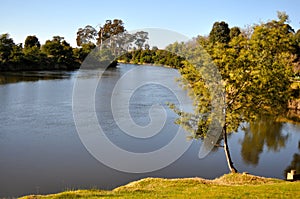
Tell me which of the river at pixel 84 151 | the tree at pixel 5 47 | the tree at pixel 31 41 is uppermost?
the tree at pixel 31 41

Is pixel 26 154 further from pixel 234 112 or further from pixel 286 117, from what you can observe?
pixel 286 117

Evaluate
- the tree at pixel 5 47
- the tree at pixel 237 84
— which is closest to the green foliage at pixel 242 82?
the tree at pixel 237 84

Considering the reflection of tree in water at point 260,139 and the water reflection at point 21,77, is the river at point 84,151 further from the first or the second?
the water reflection at point 21,77

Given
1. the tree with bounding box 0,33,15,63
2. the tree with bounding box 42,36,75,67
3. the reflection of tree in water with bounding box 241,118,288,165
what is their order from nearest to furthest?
the reflection of tree in water with bounding box 241,118,288,165
the tree with bounding box 0,33,15,63
the tree with bounding box 42,36,75,67

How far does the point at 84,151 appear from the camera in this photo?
15023mm

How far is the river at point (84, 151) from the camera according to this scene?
38.7ft

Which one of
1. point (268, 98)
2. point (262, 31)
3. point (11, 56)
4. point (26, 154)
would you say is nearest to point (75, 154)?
point (26, 154)

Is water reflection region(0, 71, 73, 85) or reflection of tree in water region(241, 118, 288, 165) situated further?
water reflection region(0, 71, 73, 85)

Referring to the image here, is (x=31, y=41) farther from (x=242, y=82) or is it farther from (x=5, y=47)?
(x=242, y=82)

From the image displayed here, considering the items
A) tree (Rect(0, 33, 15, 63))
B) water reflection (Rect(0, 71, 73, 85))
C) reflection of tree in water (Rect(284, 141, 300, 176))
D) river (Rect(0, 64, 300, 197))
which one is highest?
tree (Rect(0, 33, 15, 63))

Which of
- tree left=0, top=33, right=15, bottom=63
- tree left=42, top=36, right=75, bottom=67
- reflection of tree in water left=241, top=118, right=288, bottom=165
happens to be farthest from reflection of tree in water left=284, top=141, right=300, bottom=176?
tree left=42, top=36, right=75, bottom=67

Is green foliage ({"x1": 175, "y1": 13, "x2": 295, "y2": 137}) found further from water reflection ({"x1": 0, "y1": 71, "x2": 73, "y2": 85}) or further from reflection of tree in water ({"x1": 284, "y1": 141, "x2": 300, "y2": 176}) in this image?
water reflection ({"x1": 0, "y1": 71, "x2": 73, "y2": 85})

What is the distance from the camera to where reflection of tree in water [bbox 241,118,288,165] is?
15777 mm

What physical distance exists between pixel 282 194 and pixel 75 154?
9.38 meters
